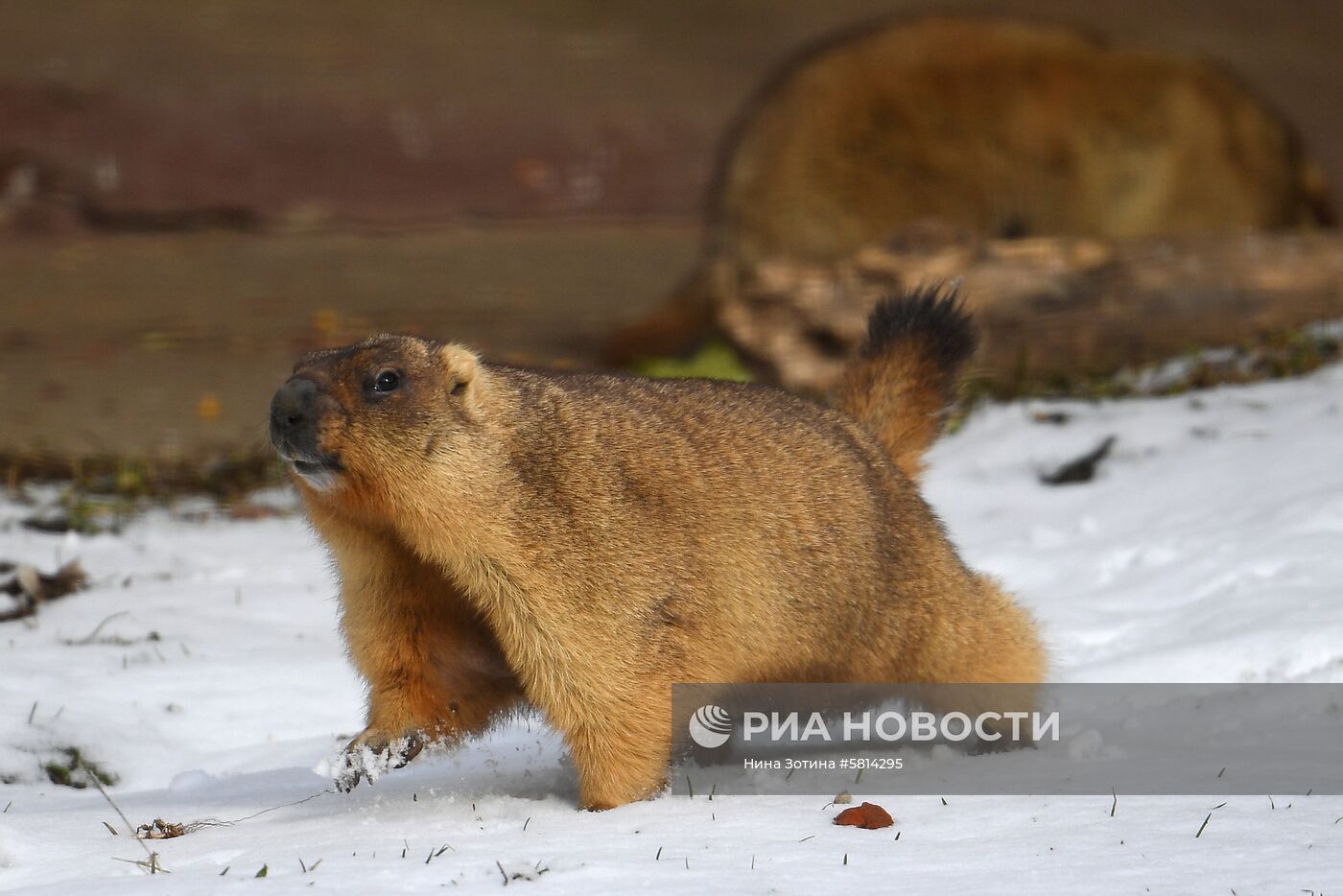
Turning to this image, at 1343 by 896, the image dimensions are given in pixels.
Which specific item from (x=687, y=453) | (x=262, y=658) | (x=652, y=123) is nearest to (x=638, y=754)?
(x=687, y=453)

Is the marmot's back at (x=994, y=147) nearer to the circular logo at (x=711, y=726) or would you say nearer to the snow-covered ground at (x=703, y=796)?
the snow-covered ground at (x=703, y=796)

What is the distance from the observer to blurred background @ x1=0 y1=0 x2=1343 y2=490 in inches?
364

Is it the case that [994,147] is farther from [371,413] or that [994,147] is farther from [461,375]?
[371,413]

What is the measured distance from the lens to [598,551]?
4.24 metres

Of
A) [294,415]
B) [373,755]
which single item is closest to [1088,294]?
[373,755]

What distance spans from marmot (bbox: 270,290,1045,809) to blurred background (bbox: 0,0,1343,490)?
14.0ft

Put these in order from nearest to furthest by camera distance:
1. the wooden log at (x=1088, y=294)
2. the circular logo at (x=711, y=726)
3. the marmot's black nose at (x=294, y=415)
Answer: the marmot's black nose at (x=294, y=415), the circular logo at (x=711, y=726), the wooden log at (x=1088, y=294)

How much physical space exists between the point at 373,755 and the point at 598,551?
798mm

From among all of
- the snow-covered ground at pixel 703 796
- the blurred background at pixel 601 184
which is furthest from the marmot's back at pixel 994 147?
the snow-covered ground at pixel 703 796

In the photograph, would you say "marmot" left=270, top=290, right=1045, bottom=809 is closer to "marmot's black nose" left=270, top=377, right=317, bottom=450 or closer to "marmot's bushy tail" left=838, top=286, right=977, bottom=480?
"marmot's black nose" left=270, top=377, right=317, bottom=450

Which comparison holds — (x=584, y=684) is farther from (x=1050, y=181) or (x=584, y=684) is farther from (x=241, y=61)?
(x=241, y=61)

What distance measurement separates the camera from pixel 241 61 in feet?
40.3

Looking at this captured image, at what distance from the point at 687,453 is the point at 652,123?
8.35 metres

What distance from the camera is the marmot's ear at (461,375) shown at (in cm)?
428
